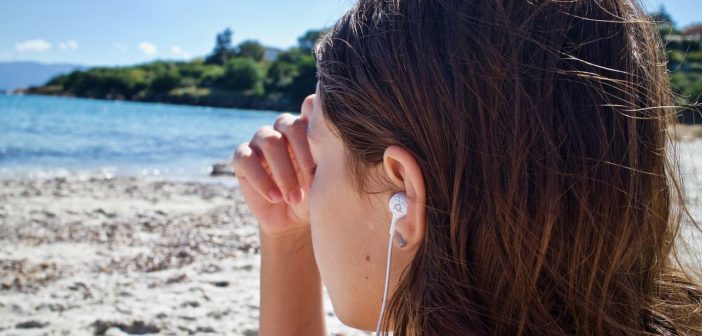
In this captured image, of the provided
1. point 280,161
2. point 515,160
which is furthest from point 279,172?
point 515,160

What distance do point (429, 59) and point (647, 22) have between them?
0.36 meters

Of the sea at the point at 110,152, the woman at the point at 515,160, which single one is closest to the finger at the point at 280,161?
the woman at the point at 515,160

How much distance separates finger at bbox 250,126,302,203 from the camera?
133cm

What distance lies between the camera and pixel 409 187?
853 mm

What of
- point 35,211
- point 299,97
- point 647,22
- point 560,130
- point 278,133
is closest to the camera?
point 560,130

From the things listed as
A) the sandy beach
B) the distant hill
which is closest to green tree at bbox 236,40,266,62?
the sandy beach

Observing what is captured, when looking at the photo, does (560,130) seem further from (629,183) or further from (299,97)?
(299,97)

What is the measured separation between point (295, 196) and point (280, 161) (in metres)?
0.10

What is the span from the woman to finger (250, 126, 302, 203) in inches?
16.4

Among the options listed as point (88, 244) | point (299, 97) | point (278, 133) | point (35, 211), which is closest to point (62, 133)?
point (35, 211)

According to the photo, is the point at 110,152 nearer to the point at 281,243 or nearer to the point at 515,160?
the point at 281,243

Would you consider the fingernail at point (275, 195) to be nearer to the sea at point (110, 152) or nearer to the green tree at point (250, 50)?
the sea at point (110, 152)

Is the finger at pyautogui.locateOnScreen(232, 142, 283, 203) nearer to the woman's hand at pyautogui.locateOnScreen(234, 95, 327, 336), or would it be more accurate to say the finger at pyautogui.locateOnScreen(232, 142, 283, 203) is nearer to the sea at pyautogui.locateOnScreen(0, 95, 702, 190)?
the woman's hand at pyautogui.locateOnScreen(234, 95, 327, 336)

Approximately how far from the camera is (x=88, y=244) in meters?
4.23
